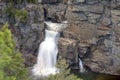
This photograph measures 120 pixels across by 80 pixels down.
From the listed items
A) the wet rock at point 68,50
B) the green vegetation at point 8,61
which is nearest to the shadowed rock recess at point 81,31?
the wet rock at point 68,50

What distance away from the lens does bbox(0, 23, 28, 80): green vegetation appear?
15.2 metres

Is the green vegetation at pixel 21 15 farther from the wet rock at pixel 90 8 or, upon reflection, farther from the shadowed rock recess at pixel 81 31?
the wet rock at pixel 90 8

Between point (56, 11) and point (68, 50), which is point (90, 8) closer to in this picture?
point (56, 11)

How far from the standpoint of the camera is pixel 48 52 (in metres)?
34.4

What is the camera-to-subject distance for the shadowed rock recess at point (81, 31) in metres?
33.5

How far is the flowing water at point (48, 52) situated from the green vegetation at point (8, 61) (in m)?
16.2

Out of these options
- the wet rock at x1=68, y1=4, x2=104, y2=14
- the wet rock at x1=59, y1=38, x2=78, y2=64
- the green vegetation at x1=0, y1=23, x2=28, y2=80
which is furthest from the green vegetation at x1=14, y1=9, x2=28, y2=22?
the green vegetation at x1=0, y1=23, x2=28, y2=80

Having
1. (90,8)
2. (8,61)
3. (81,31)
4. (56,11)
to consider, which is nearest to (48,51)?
(81,31)

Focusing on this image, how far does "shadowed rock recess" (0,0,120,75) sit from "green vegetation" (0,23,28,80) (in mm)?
15708

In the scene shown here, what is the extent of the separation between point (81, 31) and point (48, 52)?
404cm

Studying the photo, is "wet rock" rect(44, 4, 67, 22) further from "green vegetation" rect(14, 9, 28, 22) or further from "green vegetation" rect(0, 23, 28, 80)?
"green vegetation" rect(0, 23, 28, 80)

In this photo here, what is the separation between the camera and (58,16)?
3609cm

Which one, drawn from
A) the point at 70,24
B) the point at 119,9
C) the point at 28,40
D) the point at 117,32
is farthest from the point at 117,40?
the point at 28,40

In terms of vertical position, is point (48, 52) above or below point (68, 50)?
below
